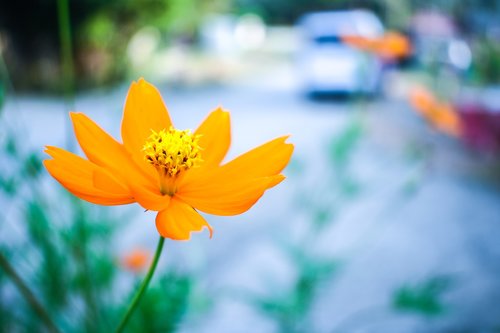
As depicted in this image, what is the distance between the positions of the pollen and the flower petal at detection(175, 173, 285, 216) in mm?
23

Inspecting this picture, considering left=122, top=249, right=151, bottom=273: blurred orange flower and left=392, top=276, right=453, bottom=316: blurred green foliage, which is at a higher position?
left=122, top=249, right=151, bottom=273: blurred orange flower

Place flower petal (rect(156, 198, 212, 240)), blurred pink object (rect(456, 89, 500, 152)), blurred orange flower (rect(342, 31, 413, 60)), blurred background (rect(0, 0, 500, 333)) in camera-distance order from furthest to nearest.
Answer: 1. blurred pink object (rect(456, 89, 500, 152))
2. blurred orange flower (rect(342, 31, 413, 60))
3. blurred background (rect(0, 0, 500, 333))
4. flower petal (rect(156, 198, 212, 240))

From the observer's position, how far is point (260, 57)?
9.99 m

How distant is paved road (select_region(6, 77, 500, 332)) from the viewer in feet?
4.14

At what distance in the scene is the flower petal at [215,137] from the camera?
1.15ft

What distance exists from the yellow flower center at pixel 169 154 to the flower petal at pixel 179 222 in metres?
0.04

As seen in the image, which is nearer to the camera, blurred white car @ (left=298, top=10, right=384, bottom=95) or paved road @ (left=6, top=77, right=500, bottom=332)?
paved road @ (left=6, top=77, right=500, bottom=332)

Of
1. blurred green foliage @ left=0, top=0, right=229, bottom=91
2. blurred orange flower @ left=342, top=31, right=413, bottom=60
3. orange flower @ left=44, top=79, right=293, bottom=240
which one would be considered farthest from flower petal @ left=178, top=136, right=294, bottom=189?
blurred green foliage @ left=0, top=0, right=229, bottom=91

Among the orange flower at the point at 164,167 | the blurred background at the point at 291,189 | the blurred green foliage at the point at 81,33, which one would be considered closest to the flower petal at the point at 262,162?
the orange flower at the point at 164,167

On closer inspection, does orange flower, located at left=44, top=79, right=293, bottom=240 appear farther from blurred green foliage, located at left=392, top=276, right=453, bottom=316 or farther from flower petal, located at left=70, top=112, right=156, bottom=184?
blurred green foliage, located at left=392, top=276, right=453, bottom=316

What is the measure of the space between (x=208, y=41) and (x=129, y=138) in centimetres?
1038

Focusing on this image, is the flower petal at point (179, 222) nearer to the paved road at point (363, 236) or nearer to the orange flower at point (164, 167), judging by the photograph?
the orange flower at point (164, 167)

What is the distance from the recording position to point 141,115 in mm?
345

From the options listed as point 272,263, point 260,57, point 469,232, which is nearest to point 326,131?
point 469,232
